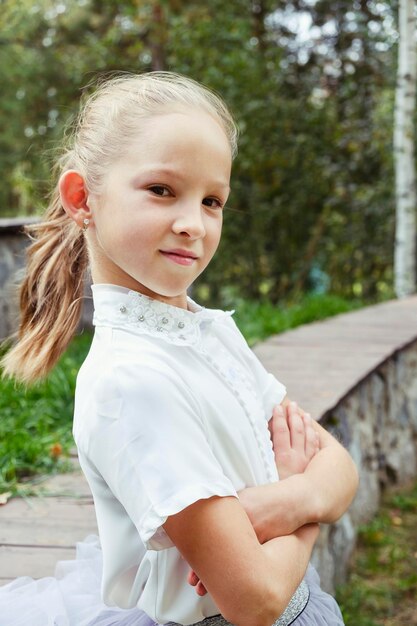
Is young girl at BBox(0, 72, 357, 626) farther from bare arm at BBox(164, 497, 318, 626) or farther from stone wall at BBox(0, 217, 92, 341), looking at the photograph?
stone wall at BBox(0, 217, 92, 341)

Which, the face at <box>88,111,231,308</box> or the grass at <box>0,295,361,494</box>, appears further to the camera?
the grass at <box>0,295,361,494</box>

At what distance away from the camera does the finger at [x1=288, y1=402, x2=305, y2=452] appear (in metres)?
1.59

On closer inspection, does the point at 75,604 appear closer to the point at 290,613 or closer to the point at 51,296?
the point at 290,613

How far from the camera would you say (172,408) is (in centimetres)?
122

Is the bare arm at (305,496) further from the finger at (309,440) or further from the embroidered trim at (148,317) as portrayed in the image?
the embroidered trim at (148,317)

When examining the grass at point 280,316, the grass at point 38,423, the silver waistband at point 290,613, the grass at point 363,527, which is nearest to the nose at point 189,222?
the silver waistband at point 290,613

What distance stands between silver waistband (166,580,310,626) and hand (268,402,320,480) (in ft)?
0.74

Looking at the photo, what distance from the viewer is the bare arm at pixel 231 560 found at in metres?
1.18

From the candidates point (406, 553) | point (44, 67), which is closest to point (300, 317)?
point (406, 553)

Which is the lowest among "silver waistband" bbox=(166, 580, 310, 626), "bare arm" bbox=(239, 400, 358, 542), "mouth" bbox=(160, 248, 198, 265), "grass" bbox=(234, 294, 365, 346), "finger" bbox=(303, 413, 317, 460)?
"grass" bbox=(234, 294, 365, 346)

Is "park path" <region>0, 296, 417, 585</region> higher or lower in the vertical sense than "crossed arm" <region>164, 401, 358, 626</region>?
lower

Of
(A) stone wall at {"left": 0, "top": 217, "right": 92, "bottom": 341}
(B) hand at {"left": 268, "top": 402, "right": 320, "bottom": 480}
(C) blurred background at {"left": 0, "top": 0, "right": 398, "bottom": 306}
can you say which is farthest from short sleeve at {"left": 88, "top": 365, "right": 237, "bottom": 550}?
(C) blurred background at {"left": 0, "top": 0, "right": 398, "bottom": 306}

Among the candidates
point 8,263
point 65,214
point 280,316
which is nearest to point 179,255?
point 65,214

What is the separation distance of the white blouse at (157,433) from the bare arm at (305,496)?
0.05 m
